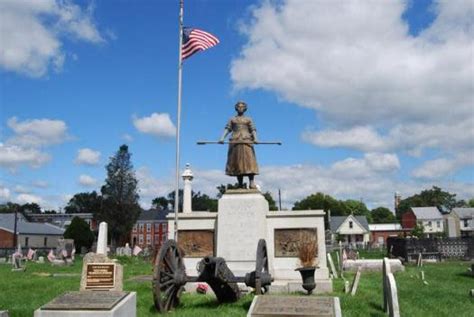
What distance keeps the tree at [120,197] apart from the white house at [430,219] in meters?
43.1

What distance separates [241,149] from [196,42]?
433 centimetres

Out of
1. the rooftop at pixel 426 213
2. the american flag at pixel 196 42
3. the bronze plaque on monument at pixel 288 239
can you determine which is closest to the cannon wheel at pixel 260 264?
the bronze plaque on monument at pixel 288 239

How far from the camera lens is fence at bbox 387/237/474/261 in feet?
107

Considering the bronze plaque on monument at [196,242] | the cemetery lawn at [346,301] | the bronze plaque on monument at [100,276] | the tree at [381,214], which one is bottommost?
the cemetery lawn at [346,301]

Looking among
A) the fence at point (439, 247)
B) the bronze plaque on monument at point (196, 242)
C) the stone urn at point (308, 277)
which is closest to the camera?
the stone urn at point (308, 277)

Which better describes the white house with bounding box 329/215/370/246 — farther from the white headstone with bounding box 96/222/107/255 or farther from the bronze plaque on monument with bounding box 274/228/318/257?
the white headstone with bounding box 96/222/107/255

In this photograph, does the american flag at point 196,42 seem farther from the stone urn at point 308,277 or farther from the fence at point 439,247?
the fence at point 439,247

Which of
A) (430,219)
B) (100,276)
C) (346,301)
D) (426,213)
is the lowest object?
(346,301)

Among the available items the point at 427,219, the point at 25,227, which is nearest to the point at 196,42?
the point at 25,227

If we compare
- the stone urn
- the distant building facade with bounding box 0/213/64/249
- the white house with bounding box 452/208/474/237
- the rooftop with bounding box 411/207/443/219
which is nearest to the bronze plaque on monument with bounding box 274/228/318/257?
the stone urn

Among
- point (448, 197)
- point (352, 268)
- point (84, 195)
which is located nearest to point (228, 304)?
point (352, 268)

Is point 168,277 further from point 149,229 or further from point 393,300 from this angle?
point 149,229

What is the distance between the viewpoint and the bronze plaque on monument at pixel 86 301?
25.6ft

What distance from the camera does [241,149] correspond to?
1505 cm
